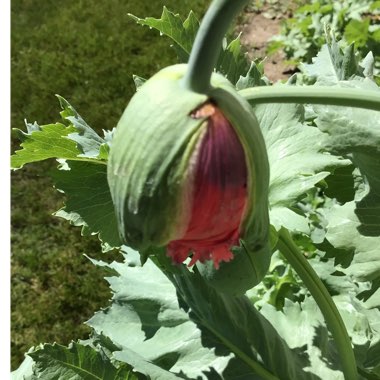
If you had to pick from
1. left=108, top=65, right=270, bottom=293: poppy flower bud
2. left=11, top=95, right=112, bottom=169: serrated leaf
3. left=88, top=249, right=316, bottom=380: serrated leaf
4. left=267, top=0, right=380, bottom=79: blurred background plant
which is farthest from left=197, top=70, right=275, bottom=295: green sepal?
left=267, top=0, right=380, bottom=79: blurred background plant

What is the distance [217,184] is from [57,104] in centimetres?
283

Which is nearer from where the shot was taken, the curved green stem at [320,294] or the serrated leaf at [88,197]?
the curved green stem at [320,294]

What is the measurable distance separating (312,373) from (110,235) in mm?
536

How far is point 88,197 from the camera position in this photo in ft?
4.14

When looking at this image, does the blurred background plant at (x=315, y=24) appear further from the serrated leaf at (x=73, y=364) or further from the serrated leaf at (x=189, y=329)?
the serrated leaf at (x=73, y=364)

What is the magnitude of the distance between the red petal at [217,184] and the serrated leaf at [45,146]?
0.54 m

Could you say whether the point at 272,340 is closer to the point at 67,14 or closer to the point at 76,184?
the point at 76,184

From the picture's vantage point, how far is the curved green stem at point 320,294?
1.14 m

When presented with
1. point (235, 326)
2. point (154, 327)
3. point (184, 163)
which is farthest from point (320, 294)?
point (184, 163)

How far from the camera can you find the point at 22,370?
5.39ft

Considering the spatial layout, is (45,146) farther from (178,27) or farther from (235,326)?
(235,326)

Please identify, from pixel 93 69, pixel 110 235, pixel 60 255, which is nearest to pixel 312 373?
pixel 110 235

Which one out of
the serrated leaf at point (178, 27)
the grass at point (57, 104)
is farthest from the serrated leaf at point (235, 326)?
the grass at point (57, 104)

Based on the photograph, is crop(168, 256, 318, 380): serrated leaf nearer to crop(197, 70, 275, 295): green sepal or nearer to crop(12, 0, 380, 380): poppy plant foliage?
crop(12, 0, 380, 380): poppy plant foliage
